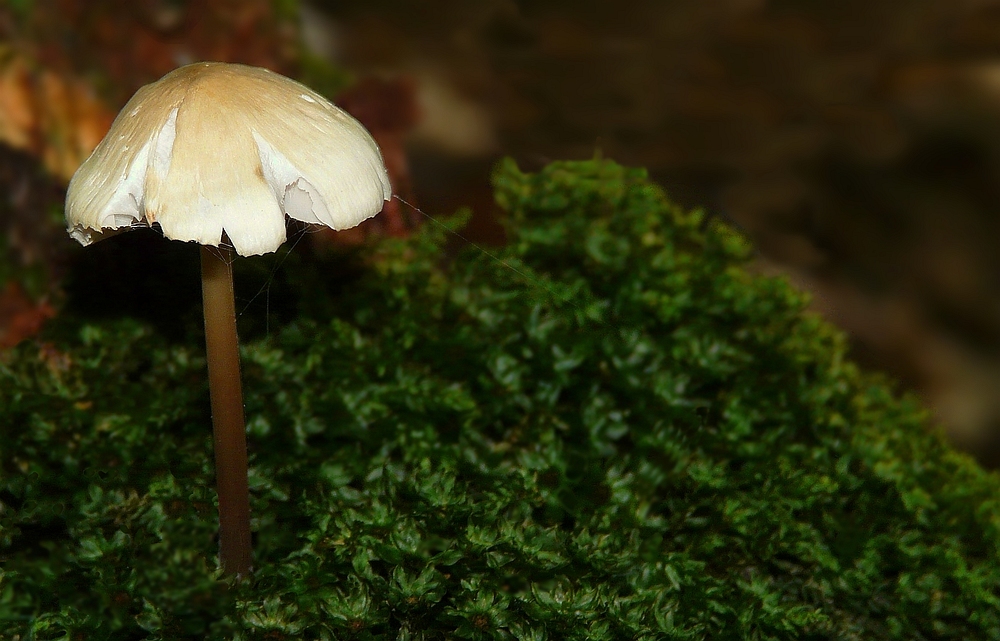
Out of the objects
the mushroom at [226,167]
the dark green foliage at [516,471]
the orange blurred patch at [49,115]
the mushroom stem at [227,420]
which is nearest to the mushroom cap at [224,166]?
the mushroom at [226,167]

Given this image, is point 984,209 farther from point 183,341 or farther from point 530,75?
point 183,341

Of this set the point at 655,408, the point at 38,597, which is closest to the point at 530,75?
the point at 655,408

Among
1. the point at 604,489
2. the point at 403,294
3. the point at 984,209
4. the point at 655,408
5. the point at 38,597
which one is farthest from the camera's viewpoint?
the point at 984,209

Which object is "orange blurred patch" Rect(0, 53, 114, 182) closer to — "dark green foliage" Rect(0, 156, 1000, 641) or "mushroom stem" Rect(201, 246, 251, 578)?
"dark green foliage" Rect(0, 156, 1000, 641)

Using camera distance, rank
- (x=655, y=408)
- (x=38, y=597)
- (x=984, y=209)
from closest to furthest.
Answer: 1. (x=38, y=597)
2. (x=655, y=408)
3. (x=984, y=209)

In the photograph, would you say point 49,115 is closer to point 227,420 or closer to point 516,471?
point 227,420

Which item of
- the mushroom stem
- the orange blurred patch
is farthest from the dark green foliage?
the orange blurred patch

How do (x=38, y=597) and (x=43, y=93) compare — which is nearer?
(x=38, y=597)
